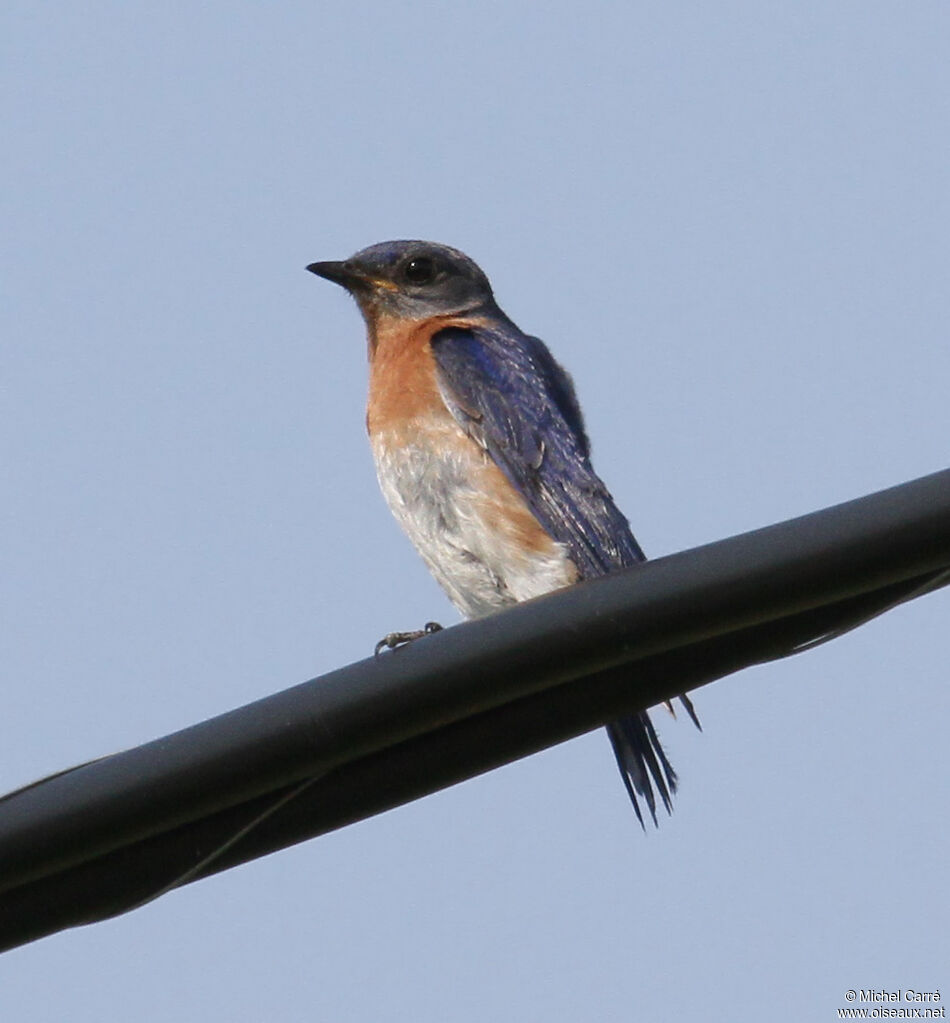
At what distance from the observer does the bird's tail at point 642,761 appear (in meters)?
6.18

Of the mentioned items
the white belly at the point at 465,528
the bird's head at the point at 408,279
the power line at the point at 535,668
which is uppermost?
the bird's head at the point at 408,279

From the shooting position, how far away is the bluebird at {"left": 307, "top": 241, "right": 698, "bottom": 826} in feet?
21.6

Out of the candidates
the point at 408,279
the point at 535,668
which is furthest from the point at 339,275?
the point at 535,668

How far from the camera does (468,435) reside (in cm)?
698

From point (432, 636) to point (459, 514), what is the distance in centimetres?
343

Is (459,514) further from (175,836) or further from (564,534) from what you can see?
(175,836)

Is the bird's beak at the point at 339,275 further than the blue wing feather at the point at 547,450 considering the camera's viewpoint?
Yes

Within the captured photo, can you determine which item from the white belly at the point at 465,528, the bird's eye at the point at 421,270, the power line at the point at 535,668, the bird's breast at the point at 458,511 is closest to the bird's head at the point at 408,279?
the bird's eye at the point at 421,270

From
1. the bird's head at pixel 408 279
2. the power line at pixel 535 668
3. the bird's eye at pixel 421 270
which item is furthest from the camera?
the bird's eye at pixel 421 270

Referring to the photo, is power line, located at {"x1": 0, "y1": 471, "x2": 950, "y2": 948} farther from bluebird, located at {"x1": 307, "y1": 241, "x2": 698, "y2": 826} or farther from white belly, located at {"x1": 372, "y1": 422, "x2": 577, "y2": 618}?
white belly, located at {"x1": 372, "y1": 422, "x2": 577, "y2": 618}

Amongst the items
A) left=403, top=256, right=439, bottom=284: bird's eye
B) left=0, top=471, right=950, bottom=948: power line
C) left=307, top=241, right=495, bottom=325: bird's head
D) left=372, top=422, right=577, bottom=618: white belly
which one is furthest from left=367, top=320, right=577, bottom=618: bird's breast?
left=0, top=471, right=950, bottom=948: power line

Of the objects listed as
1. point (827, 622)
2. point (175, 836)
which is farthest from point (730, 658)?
point (175, 836)

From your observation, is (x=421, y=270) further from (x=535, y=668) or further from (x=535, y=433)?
(x=535, y=668)

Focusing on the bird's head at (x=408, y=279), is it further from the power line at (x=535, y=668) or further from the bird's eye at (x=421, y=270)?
the power line at (x=535, y=668)
